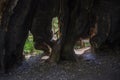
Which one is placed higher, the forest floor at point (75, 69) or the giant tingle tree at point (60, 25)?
the giant tingle tree at point (60, 25)

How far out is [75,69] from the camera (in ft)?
9.32

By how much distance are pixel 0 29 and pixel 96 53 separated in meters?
0.97

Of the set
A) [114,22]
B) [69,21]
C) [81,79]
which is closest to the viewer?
[81,79]

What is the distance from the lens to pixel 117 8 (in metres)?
3.03

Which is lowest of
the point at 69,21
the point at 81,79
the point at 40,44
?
the point at 81,79

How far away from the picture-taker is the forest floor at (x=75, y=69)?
2.71 m

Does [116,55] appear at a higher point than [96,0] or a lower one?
lower

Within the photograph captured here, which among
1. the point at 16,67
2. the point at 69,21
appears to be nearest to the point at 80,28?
the point at 69,21

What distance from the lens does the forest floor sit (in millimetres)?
2715

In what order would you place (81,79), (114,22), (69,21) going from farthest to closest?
(114,22), (69,21), (81,79)

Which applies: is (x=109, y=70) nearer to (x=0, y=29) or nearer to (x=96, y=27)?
(x=96, y=27)

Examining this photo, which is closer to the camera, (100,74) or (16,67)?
(100,74)

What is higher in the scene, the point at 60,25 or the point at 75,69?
the point at 60,25

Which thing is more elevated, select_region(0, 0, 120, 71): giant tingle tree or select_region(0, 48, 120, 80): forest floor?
select_region(0, 0, 120, 71): giant tingle tree
